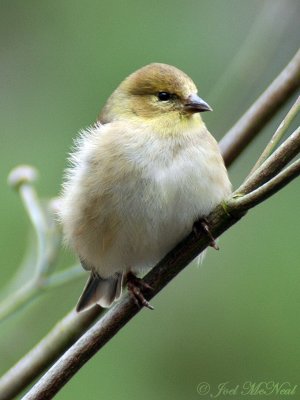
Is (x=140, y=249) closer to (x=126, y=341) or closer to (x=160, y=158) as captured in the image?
(x=160, y=158)

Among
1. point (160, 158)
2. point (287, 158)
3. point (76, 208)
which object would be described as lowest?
point (76, 208)

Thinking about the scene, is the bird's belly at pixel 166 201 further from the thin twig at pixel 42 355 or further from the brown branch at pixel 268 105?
the thin twig at pixel 42 355

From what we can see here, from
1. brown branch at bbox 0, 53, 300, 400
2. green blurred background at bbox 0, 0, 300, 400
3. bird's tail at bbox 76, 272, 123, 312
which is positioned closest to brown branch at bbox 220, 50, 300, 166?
brown branch at bbox 0, 53, 300, 400

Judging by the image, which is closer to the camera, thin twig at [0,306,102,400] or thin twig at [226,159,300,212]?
thin twig at [226,159,300,212]

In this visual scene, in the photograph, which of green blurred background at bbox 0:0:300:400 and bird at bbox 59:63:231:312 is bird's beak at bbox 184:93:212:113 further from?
green blurred background at bbox 0:0:300:400

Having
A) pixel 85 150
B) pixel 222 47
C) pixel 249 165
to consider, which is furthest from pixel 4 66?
pixel 85 150

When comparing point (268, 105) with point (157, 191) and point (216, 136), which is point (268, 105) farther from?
point (216, 136)

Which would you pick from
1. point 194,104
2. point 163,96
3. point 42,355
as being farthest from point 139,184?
point 42,355
